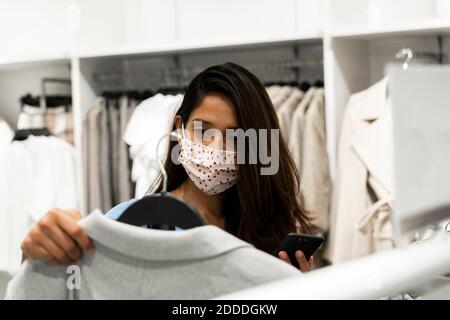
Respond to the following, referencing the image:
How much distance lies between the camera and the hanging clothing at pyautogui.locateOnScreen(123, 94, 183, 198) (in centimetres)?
237

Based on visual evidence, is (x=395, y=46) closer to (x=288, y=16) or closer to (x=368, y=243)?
(x=288, y=16)

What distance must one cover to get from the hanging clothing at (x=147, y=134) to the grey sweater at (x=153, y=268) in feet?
5.18

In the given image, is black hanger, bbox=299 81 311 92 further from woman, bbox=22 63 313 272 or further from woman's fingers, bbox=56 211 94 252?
woman's fingers, bbox=56 211 94 252

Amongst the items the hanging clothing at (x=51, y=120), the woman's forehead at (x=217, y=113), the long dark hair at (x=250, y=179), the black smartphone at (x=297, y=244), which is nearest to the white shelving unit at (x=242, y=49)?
the hanging clothing at (x=51, y=120)

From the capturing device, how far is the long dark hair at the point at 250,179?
1328 mm

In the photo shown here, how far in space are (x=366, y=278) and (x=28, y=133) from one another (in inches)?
83.5

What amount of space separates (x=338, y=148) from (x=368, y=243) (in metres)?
0.30

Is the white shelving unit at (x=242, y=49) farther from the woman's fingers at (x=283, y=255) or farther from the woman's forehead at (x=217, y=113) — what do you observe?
the woman's fingers at (x=283, y=255)

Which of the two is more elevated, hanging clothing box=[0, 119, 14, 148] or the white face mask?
the white face mask

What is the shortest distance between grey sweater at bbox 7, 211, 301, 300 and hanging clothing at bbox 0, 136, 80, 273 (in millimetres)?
1772

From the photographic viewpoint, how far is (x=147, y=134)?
2381 mm

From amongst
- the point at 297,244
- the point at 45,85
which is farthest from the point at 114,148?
the point at 297,244

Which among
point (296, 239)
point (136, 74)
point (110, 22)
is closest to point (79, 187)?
point (136, 74)

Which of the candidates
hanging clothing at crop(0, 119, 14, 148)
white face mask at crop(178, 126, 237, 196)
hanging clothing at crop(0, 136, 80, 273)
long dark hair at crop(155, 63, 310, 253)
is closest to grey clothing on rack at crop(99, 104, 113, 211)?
hanging clothing at crop(0, 136, 80, 273)
